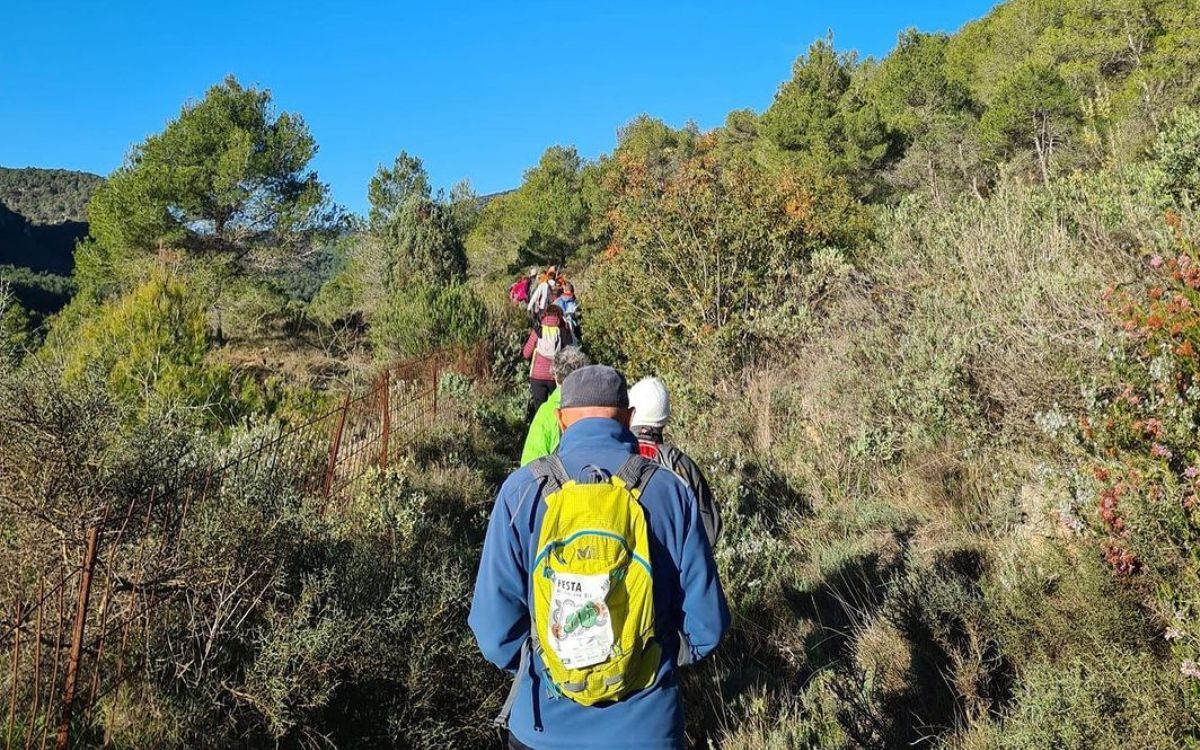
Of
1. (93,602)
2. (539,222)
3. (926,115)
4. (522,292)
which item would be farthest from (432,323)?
(926,115)

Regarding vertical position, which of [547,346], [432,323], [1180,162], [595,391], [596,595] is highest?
[432,323]

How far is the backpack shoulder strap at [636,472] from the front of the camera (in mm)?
1950

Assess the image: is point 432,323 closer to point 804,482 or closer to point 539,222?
point 804,482

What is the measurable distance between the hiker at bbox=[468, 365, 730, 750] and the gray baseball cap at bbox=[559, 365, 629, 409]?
0.19 ft

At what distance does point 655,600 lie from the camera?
6.45 ft

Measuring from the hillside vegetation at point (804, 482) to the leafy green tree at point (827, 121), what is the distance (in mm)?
11763

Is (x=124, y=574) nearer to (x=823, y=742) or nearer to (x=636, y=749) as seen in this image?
(x=636, y=749)

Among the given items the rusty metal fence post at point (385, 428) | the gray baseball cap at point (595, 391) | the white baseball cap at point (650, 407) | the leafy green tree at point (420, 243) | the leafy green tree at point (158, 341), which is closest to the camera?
the gray baseball cap at point (595, 391)

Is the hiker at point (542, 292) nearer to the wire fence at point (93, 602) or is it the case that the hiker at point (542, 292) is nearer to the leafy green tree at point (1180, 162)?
the wire fence at point (93, 602)

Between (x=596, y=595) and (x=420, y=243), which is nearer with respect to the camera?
(x=596, y=595)

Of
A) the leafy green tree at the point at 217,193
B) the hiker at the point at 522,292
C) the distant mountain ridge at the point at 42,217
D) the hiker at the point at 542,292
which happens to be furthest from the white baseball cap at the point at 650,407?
the distant mountain ridge at the point at 42,217

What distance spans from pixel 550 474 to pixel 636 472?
220mm

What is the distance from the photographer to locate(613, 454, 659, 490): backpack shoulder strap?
1.95 meters

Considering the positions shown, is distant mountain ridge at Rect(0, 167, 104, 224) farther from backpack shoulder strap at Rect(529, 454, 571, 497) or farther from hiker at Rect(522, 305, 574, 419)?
backpack shoulder strap at Rect(529, 454, 571, 497)
